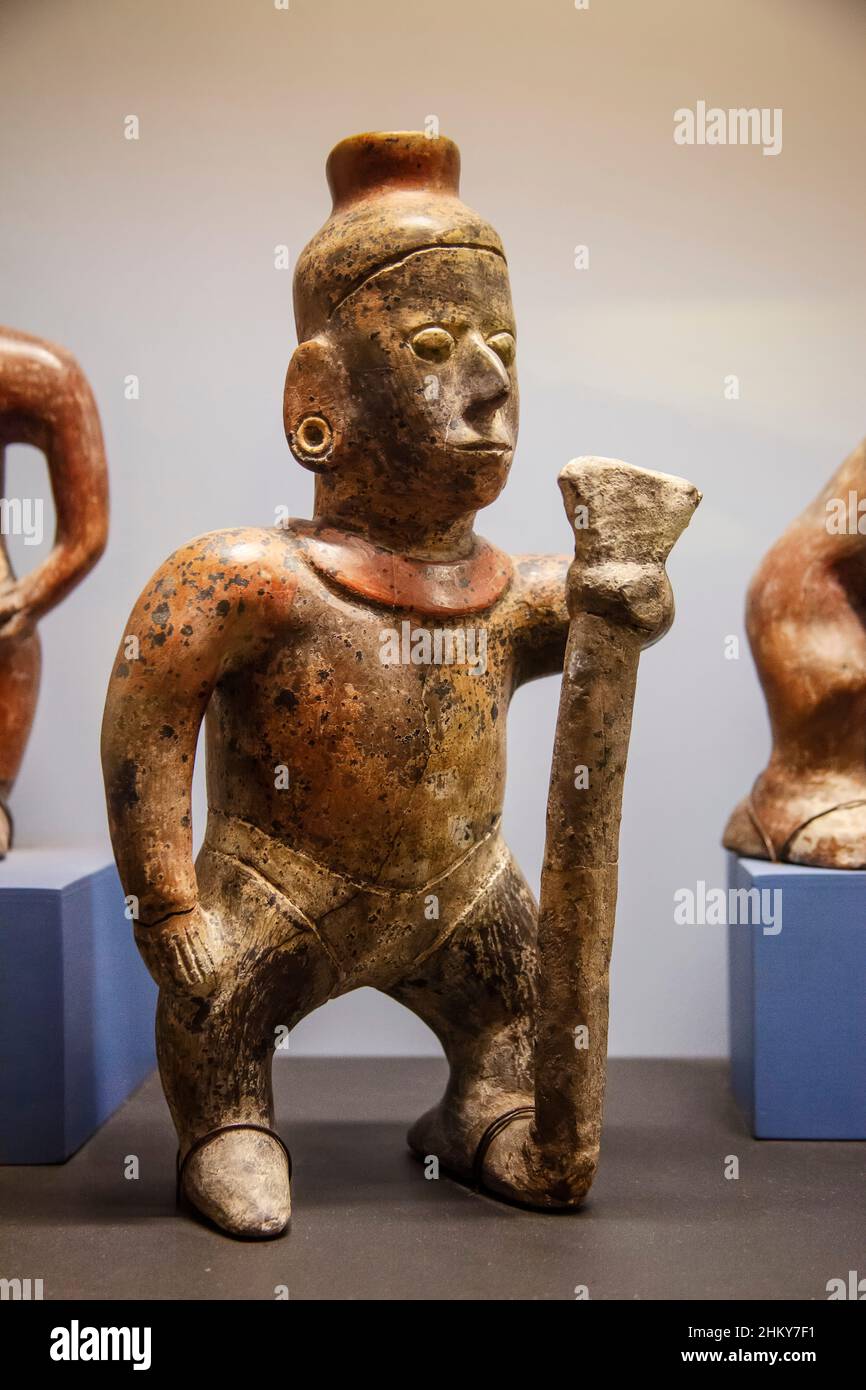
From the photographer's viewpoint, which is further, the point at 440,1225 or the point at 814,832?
the point at 814,832

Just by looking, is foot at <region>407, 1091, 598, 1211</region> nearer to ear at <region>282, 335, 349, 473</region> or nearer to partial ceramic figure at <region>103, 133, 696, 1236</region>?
partial ceramic figure at <region>103, 133, 696, 1236</region>

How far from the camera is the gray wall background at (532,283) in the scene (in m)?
2.73

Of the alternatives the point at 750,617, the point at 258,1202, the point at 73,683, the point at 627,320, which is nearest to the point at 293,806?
the point at 258,1202

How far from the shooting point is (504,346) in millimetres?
1939

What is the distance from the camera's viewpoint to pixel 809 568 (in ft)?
7.91

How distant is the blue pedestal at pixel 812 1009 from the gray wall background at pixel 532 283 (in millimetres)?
608

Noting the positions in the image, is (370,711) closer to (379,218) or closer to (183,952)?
(183,952)

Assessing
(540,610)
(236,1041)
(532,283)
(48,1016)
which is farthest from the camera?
(532,283)

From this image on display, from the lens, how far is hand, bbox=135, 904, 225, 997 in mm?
1843

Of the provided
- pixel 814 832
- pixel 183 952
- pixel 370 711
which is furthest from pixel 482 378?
pixel 814 832

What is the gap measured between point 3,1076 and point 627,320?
178cm

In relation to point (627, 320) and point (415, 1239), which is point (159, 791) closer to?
point (415, 1239)

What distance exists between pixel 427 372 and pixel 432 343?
37mm
